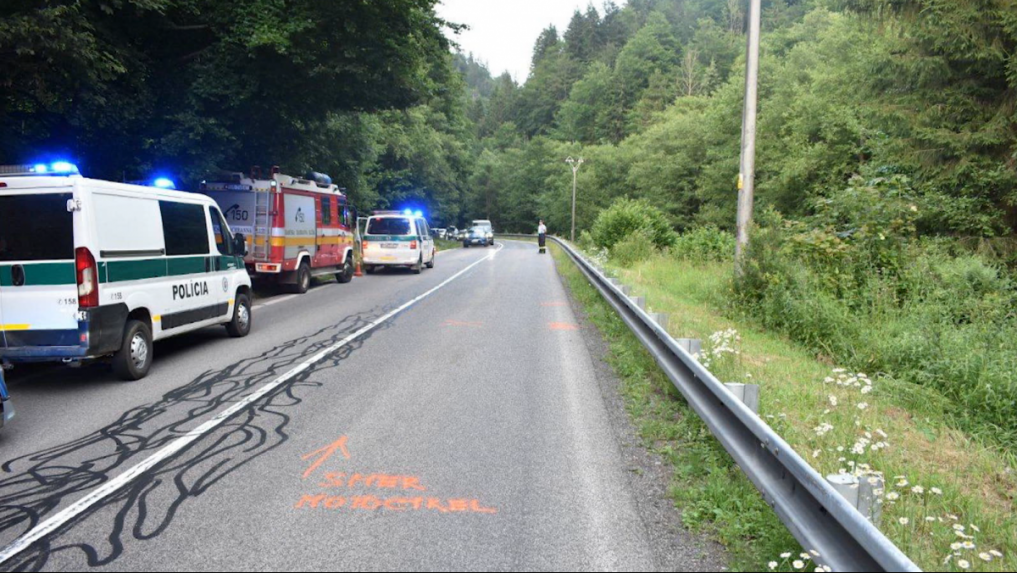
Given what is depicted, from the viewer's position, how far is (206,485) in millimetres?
4223

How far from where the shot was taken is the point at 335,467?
→ 14.9 ft

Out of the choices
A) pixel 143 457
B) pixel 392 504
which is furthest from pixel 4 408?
pixel 392 504

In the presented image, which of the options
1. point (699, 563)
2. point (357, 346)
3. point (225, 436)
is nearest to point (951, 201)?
point (357, 346)

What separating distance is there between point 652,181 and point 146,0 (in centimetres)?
3843

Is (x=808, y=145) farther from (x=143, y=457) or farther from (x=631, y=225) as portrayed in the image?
(x=143, y=457)

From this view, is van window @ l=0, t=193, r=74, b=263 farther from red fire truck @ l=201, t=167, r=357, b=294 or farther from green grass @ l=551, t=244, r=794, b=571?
red fire truck @ l=201, t=167, r=357, b=294

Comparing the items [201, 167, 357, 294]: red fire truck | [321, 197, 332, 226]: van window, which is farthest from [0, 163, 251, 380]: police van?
[321, 197, 332, 226]: van window

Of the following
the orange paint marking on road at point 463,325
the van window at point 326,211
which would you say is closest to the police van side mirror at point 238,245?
the orange paint marking on road at point 463,325

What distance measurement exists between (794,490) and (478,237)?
47830mm

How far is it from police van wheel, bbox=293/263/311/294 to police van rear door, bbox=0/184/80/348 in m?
9.64

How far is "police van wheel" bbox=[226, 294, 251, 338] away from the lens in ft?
32.1

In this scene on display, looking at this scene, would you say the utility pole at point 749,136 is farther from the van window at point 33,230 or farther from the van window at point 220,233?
the van window at point 33,230

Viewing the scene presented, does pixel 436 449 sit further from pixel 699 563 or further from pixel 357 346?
pixel 357 346

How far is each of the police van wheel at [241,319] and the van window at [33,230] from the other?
128 inches
